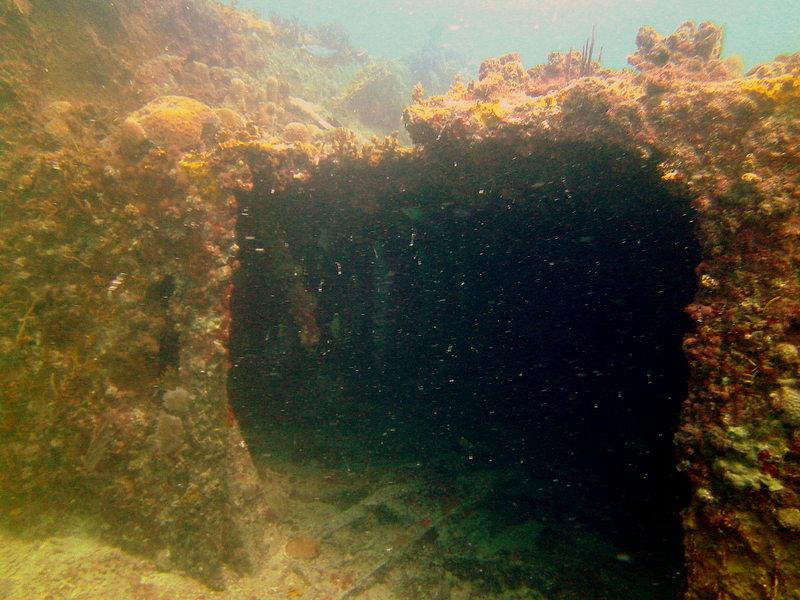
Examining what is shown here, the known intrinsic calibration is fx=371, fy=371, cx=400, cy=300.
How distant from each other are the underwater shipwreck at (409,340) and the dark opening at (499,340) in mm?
43

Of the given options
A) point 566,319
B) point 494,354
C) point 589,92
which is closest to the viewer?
point 589,92

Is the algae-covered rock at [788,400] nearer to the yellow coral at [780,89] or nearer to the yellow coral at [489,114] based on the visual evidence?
the yellow coral at [780,89]

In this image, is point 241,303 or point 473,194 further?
point 241,303

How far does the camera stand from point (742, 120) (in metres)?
3.50

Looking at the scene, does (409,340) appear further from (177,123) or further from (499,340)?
(177,123)

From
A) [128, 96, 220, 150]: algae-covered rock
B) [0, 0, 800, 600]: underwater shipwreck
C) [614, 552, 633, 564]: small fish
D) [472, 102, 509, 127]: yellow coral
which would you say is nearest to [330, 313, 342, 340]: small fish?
[0, 0, 800, 600]: underwater shipwreck

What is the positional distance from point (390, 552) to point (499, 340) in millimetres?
3797

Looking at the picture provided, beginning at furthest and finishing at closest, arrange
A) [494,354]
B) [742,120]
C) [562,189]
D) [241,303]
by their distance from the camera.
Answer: [494,354] < [241,303] < [562,189] < [742,120]

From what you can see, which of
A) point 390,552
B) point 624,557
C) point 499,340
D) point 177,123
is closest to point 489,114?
point 499,340

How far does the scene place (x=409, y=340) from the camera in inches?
273

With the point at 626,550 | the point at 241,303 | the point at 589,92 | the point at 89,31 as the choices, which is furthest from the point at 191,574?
the point at 89,31

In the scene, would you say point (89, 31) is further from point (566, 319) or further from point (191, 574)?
point (566, 319)

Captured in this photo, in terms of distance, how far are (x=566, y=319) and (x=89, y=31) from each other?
11.8 metres

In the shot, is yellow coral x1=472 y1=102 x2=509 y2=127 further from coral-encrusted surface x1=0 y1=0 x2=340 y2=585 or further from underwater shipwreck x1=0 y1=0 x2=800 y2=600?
coral-encrusted surface x1=0 y1=0 x2=340 y2=585
